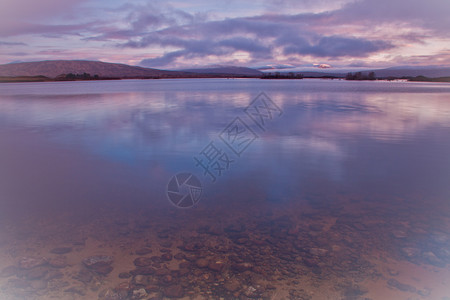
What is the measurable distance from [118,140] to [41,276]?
7.93 meters

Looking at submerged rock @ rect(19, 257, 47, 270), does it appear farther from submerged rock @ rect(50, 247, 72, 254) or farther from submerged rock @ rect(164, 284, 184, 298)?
submerged rock @ rect(164, 284, 184, 298)

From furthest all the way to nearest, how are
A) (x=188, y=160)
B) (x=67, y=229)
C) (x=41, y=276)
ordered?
1. (x=188, y=160)
2. (x=67, y=229)
3. (x=41, y=276)

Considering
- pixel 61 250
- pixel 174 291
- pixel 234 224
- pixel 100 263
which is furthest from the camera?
pixel 234 224

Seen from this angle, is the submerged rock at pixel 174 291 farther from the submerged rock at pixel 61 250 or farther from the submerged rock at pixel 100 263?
the submerged rock at pixel 61 250

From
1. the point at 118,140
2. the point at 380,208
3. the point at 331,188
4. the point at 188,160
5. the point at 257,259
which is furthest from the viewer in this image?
the point at 118,140

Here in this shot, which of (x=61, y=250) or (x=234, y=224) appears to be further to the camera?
(x=234, y=224)

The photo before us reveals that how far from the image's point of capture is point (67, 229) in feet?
16.4

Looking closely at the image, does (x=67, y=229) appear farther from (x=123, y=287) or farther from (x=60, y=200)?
(x=123, y=287)

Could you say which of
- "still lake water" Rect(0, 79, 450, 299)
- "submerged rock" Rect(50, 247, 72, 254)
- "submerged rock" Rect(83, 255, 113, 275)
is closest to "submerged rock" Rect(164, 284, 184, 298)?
"still lake water" Rect(0, 79, 450, 299)

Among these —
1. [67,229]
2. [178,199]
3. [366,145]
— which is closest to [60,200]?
Answer: [67,229]

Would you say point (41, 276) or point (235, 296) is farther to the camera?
point (41, 276)

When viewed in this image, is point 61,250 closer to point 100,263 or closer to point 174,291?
point 100,263

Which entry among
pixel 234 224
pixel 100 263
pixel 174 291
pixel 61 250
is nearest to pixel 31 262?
pixel 61 250

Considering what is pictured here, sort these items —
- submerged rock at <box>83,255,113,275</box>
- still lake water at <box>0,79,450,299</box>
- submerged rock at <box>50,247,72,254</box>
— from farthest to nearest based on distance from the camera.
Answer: submerged rock at <box>50,247,72,254</box>, submerged rock at <box>83,255,113,275</box>, still lake water at <box>0,79,450,299</box>
